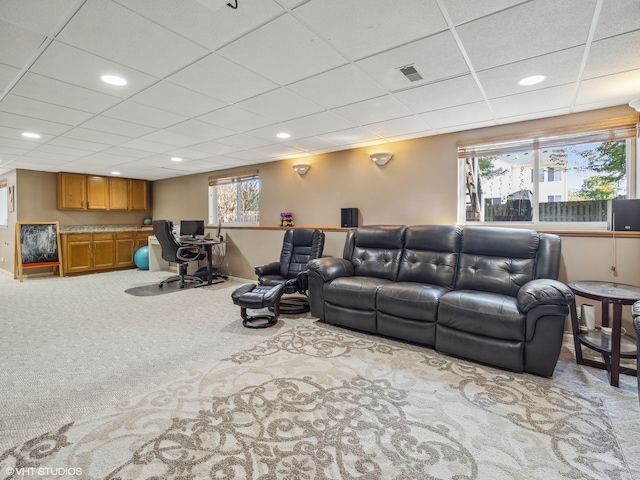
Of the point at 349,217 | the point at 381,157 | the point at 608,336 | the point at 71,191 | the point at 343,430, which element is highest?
the point at 381,157

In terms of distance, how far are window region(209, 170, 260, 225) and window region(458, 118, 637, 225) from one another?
3.81m

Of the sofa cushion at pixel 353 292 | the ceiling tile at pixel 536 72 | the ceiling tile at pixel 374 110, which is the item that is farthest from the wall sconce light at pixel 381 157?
the sofa cushion at pixel 353 292

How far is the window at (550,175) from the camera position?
3225 millimetres

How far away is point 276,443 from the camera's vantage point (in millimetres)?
1667

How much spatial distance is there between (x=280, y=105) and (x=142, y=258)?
19.8 ft

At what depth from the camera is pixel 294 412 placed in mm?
1935

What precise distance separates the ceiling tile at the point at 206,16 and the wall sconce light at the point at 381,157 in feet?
9.55

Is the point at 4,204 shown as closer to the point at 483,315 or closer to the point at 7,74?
the point at 7,74

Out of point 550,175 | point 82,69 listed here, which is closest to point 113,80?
point 82,69

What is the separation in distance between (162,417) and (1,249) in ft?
27.6

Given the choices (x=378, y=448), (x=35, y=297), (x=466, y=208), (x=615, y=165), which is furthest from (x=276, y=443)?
(x=35, y=297)

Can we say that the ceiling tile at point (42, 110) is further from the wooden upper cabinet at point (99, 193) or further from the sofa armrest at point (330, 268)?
the wooden upper cabinet at point (99, 193)

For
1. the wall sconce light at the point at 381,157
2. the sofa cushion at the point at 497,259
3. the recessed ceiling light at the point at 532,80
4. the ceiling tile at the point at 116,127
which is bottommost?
Answer: the sofa cushion at the point at 497,259

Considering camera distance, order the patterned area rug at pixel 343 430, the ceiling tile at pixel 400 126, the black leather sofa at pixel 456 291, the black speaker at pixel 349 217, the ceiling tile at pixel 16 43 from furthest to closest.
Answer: the black speaker at pixel 349 217 < the ceiling tile at pixel 400 126 < the black leather sofa at pixel 456 291 < the ceiling tile at pixel 16 43 < the patterned area rug at pixel 343 430
